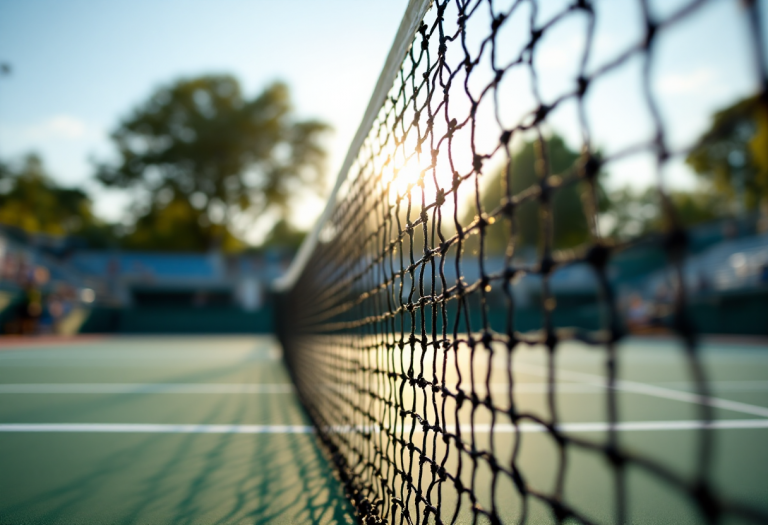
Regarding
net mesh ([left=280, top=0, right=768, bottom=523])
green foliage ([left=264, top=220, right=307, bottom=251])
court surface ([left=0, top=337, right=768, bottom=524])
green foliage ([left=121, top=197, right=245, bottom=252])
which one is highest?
green foliage ([left=264, top=220, right=307, bottom=251])

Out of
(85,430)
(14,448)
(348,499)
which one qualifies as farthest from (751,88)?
(85,430)

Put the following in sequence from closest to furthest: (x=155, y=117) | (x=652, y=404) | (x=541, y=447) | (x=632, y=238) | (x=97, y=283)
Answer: (x=632, y=238)
(x=541, y=447)
(x=652, y=404)
(x=97, y=283)
(x=155, y=117)

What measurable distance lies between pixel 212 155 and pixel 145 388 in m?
27.1

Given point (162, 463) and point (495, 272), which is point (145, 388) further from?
point (495, 272)

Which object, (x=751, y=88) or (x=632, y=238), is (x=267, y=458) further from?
(x=751, y=88)

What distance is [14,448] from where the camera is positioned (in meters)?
2.63

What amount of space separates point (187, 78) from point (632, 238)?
110 ft

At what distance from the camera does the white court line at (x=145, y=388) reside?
4688 millimetres

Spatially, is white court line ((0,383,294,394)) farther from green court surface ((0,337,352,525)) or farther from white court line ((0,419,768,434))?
white court line ((0,419,768,434))

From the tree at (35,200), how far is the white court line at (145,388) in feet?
118

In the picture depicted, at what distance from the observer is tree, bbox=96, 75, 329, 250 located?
29.9 meters

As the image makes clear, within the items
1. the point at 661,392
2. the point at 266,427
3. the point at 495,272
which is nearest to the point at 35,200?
the point at 266,427

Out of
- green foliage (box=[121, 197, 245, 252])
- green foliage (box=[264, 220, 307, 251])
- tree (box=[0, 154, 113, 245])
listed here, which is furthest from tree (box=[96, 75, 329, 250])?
green foliage (box=[264, 220, 307, 251])

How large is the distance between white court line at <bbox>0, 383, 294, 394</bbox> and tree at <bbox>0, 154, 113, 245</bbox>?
35896 mm
